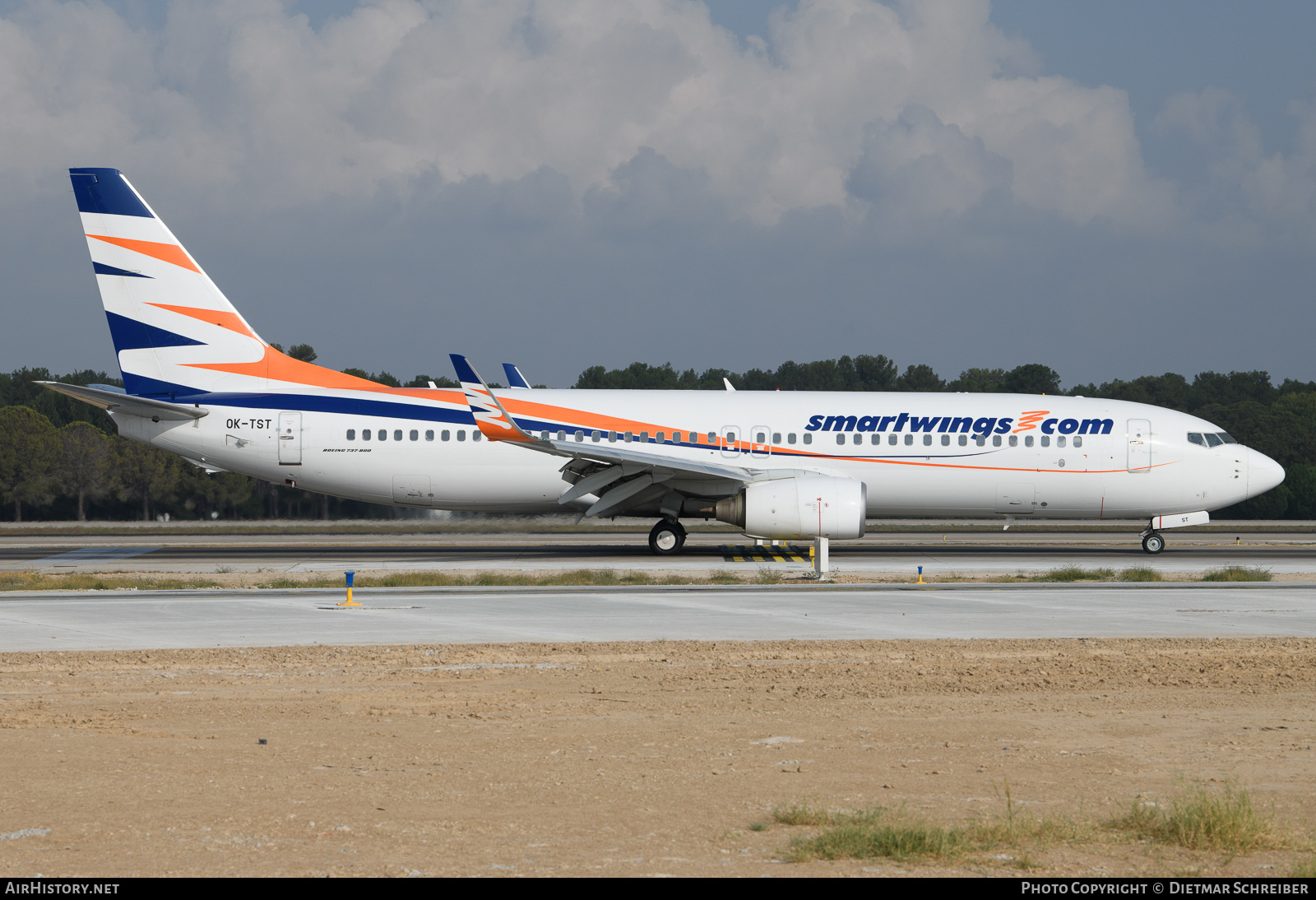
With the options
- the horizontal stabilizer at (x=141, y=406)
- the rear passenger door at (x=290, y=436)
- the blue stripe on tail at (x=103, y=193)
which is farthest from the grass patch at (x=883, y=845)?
the blue stripe on tail at (x=103, y=193)

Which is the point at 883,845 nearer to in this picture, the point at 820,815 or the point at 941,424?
the point at 820,815

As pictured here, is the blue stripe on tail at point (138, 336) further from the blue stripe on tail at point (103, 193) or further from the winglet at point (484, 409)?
the winglet at point (484, 409)

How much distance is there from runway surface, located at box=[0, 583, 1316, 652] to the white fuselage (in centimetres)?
714

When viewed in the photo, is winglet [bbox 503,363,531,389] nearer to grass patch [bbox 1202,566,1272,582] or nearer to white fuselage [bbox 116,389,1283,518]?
white fuselage [bbox 116,389,1283,518]

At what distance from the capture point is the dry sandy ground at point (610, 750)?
622cm

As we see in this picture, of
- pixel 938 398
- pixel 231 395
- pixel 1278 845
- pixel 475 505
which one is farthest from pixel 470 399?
pixel 1278 845

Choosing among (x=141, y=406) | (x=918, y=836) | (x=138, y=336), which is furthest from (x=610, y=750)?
(x=138, y=336)

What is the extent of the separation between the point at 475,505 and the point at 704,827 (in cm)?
2218

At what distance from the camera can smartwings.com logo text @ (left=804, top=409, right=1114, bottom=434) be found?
27375 millimetres

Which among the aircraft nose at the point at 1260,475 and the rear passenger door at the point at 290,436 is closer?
the rear passenger door at the point at 290,436

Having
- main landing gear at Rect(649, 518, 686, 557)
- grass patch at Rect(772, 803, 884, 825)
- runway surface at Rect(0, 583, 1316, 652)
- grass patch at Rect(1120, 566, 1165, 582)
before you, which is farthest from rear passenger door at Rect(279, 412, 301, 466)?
grass patch at Rect(772, 803, 884, 825)

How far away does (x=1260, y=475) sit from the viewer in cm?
2762

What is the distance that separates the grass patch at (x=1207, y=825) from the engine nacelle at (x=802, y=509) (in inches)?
708
